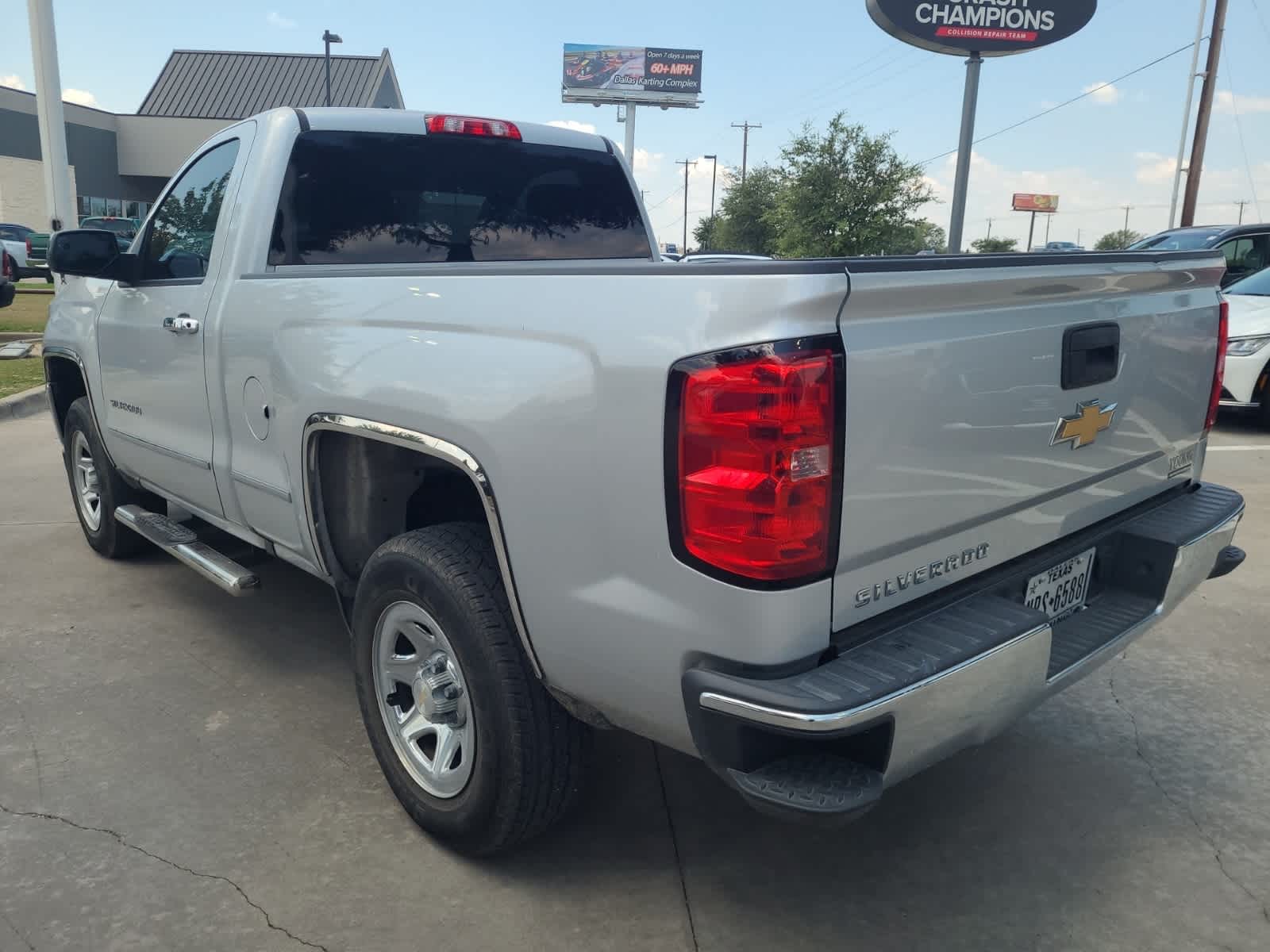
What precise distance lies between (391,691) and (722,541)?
135cm

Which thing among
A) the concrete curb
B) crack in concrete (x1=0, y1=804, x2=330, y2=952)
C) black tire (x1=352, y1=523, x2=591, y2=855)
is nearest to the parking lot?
crack in concrete (x1=0, y1=804, x2=330, y2=952)

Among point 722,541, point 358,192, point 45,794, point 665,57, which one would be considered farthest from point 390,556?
point 665,57

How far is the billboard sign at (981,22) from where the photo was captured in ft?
65.1

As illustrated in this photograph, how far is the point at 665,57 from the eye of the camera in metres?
79.6

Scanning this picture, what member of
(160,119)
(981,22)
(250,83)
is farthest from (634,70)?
(981,22)

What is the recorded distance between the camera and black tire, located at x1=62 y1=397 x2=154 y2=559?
4.77 m

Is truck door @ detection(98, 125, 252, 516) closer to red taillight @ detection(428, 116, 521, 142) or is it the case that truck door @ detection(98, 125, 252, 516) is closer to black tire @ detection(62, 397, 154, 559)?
black tire @ detection(62, 397, 154, 559)

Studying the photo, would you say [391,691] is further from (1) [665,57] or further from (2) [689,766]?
(1) [665,57]

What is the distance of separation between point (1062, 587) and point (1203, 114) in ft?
104

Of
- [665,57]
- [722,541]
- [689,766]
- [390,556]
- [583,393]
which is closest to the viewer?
[722,541]

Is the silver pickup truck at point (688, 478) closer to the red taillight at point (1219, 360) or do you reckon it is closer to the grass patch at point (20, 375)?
the red taillight at point (1219, 360)

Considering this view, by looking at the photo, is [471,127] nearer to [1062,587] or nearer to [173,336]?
[173,336]

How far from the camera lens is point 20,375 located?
10.6m

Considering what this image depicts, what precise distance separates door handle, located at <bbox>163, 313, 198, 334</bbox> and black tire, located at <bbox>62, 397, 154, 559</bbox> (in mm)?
1321
